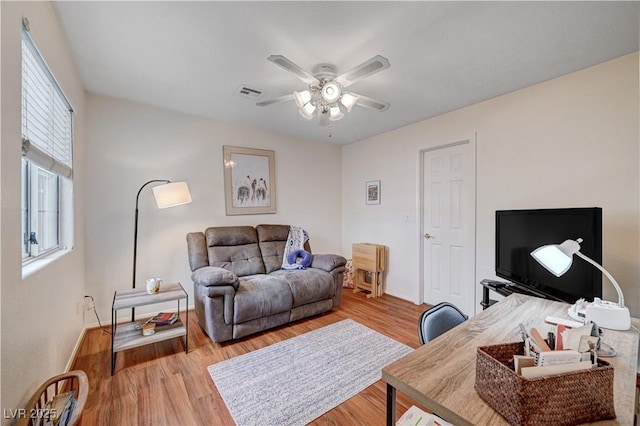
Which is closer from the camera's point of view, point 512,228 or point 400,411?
point 400,411

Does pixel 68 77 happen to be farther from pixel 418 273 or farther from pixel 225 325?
pixel 418 273

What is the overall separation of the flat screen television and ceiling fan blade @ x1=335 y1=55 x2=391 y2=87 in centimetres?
154

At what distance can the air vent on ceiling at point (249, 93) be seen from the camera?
2521 mm

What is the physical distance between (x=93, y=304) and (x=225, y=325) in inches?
59.0

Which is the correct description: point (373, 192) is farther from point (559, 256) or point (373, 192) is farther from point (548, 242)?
point (559, 256)

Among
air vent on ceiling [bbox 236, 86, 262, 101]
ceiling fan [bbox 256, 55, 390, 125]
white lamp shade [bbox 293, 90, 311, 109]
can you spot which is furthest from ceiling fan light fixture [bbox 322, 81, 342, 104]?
air vent on ceiling [bbox 236, 86, 262, 101]

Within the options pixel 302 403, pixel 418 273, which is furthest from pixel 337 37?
pixel 418 273

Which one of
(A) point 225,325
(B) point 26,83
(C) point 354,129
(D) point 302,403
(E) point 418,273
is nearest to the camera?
(B) point 26,83

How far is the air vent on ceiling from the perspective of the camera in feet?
8.27

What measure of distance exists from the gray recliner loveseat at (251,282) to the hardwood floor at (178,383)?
142 millimetres

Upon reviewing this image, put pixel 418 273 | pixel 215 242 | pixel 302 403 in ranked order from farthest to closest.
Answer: pixel 418 273, pixel 215 242, pixel 302 403

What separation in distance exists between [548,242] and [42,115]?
3.41m

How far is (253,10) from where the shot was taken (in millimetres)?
1545

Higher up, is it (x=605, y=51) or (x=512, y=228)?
(x=605, y=51)
